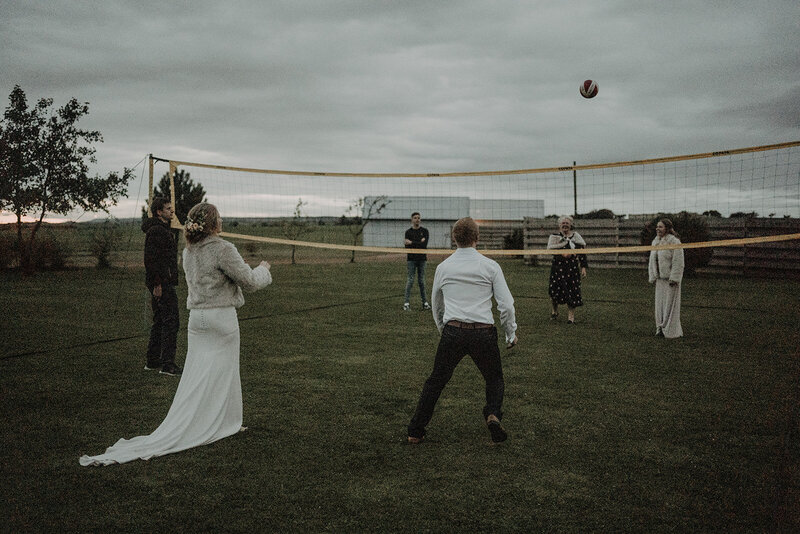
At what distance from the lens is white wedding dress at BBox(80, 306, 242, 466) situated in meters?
4.34

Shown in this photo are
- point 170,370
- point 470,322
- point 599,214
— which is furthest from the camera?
point 599,214

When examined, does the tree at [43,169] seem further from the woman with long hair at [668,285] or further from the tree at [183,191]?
the woman with long hair at [668,285]

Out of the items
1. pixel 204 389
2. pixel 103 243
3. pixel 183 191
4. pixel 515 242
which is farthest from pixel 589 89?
pixel 183 191

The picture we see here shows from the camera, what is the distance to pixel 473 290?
430 cm

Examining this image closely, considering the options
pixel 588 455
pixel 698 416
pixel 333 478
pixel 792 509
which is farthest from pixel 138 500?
pixel 698 416

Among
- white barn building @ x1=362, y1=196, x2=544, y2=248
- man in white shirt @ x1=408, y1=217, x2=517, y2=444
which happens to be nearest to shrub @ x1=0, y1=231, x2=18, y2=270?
man in white shirt @ x1=408, y1=217, x2=517, y2=444

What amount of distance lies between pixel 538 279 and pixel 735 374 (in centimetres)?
1426

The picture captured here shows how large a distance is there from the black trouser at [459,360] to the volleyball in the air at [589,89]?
8395mm

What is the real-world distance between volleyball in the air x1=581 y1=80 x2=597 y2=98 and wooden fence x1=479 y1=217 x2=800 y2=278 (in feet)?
43.6

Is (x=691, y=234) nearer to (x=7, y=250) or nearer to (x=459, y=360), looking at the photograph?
(x=459, y=360)

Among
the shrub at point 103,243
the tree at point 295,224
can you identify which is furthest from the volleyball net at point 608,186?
the tree at point 295,224

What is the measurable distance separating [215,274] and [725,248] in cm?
2271

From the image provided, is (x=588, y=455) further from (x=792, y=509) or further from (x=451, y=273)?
(x=451, y=273)

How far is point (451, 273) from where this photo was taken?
436cm
